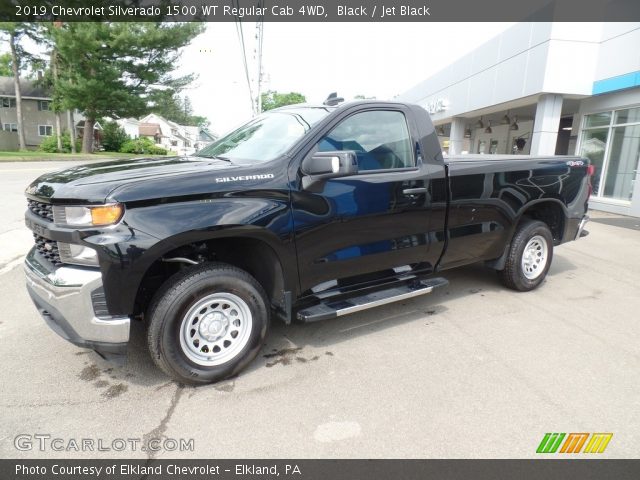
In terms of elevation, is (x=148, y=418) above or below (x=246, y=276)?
below

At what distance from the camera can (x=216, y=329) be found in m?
3.10

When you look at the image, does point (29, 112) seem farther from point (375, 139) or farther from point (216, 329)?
point (216, 329)

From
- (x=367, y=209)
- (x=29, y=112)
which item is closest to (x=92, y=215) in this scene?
(x=367, y=209)

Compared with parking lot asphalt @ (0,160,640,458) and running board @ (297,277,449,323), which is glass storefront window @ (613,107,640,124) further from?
running board @ (297,277,449,323)

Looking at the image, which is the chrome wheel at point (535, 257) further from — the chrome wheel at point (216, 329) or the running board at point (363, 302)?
the chrome wheel at point (216, 329)

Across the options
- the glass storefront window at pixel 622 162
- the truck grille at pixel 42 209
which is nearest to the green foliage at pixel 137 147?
the glass storefront window at pixel 622 162

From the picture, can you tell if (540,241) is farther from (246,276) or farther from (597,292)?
(246,276)

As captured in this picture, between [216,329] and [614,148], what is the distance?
14.0 meters

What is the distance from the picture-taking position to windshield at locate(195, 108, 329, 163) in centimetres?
346

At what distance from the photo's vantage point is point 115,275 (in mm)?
2648

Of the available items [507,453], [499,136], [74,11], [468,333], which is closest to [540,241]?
[468,333]
